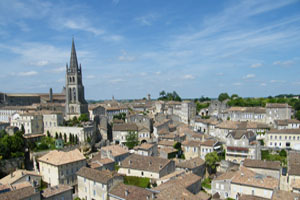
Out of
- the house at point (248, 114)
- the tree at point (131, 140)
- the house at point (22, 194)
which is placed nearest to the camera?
the house at point (22, 194)

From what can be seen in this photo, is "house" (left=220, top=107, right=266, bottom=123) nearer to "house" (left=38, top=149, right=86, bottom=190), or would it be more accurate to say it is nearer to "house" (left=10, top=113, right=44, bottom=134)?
"house" (left=38, top=149, right=86, bottom=190)

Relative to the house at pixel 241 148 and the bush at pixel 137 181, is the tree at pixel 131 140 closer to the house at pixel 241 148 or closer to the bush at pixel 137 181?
the bush at pixel 137 181

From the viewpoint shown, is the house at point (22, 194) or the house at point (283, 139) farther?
the house at point (283, 139)

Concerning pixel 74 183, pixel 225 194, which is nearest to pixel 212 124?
pixel 225 194

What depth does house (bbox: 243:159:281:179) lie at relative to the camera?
40850 millimetres

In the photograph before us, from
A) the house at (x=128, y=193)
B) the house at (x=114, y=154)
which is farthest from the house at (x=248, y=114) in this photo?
the house at (x=128, y=193)

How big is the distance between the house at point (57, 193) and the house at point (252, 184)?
88.9ft

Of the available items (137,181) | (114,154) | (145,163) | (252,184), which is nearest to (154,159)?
(145,163)

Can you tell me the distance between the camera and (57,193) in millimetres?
34219

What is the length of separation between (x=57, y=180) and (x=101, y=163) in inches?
330

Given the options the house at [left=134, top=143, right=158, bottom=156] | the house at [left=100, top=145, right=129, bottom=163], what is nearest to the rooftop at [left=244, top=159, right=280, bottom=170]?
the house at [left=134, top=143, right=158, bottom=156]

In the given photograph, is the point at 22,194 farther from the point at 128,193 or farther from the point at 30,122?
the point at 30,122

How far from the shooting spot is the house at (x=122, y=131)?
65312 millimetres

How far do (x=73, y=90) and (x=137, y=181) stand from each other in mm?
47090
